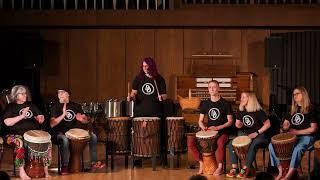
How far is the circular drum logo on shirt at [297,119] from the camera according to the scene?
8062 mm

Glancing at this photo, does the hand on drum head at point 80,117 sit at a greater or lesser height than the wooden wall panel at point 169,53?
lesser

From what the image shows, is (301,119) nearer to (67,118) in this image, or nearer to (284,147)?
(284,147)

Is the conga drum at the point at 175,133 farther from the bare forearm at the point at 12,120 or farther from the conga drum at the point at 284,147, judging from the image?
the bare forearm at the point at 12,120

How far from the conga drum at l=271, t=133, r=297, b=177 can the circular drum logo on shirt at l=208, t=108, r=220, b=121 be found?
2.99ft

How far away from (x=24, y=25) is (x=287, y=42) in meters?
4.63

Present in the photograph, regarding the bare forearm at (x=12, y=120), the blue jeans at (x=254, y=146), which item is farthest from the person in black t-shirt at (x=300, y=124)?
the bare forearm at (x=12, y=120)

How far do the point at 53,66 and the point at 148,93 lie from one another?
3.48 m

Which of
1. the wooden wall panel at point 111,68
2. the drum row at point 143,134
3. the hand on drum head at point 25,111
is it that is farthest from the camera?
the wooden wall panel at point 111,68

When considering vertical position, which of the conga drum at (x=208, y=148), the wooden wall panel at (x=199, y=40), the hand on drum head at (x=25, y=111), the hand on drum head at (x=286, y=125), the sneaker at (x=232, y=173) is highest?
the wooden wall panel at (x=199, y=40)

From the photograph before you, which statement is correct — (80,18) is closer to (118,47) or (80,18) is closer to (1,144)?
(118,47)

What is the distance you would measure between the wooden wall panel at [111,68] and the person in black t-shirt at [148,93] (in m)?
2.97

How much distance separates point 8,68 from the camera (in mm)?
11539

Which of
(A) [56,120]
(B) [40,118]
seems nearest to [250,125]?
(A) [56,120]

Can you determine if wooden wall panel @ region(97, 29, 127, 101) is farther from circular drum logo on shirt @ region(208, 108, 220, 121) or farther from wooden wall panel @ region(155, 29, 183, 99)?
circular drum logo on shirt @ region(208, 108, 220, 121)
